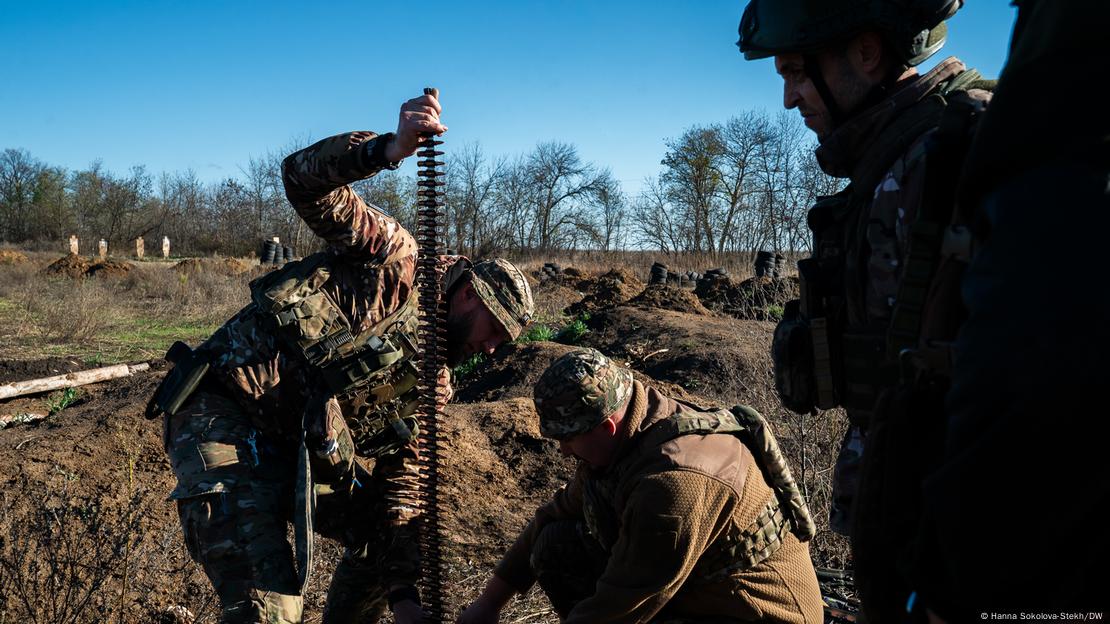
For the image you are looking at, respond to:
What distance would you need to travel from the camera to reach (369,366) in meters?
3.29

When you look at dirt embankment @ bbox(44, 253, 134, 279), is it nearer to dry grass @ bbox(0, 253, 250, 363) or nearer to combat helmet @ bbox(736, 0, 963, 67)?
dry grass @ bbox(0, 253, 250, 363)

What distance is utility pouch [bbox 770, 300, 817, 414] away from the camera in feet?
7.45

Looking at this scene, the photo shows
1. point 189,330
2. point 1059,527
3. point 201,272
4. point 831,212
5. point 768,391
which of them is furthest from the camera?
point 201,272

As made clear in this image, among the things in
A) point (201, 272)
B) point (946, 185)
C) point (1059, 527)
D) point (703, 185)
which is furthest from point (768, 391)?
point (703, 185)

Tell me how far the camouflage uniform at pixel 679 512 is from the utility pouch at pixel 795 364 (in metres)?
0.43

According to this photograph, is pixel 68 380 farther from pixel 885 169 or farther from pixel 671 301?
pixel 885 169

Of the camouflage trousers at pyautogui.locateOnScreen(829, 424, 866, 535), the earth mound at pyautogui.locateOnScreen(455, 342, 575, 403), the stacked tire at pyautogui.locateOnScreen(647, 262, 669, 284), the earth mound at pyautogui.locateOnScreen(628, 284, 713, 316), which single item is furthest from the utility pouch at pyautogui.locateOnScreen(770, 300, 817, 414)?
the stacked tire at pyautogui.locateOnScreen(647, 262, 669, 284)

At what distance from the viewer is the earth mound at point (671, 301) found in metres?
15.3

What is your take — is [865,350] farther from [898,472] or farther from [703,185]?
[703,185]

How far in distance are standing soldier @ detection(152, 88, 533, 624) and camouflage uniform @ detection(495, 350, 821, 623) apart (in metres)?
0.65

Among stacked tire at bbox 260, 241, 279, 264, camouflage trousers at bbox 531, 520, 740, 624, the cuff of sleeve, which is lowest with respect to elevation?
camouflage trousers at bbox 531, 520, 740, 624

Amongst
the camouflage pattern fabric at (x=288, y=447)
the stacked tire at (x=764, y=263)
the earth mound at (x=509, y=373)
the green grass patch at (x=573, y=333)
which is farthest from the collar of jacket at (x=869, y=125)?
the stacked tire at (x=764, y=263)

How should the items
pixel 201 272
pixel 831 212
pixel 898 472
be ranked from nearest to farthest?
1. pixel 898 472
2. pixel 831 212
3. pixel 201 272

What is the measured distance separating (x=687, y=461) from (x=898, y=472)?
4.25ft
